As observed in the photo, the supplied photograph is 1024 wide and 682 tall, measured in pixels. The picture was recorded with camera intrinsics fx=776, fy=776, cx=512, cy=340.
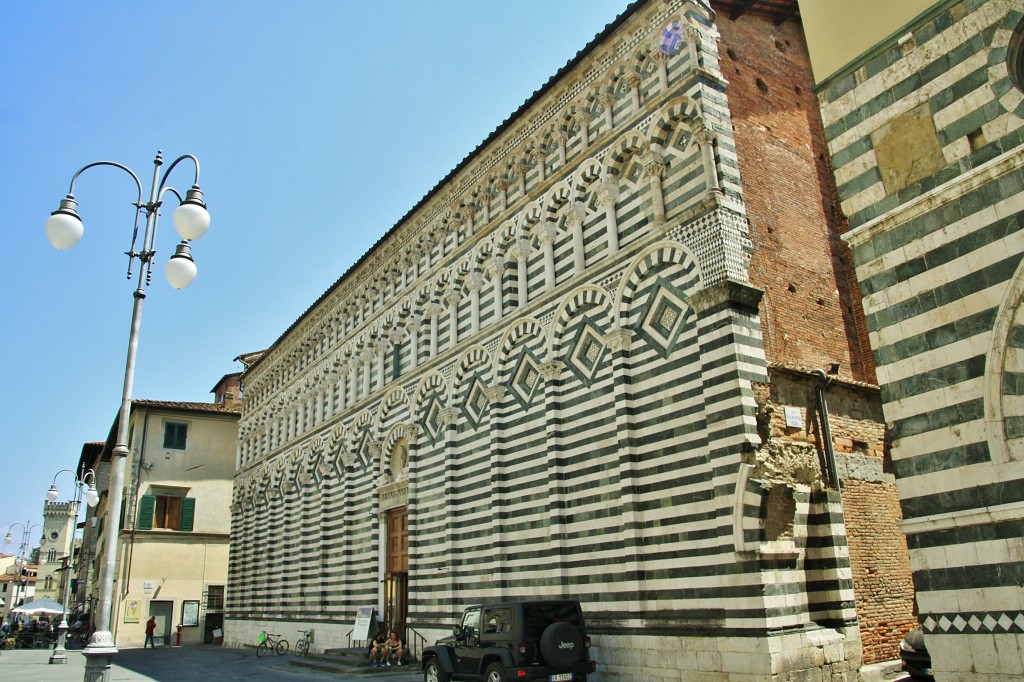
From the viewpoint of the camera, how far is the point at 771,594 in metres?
9.77

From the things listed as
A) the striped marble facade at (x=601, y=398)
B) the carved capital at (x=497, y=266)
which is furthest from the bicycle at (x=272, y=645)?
the carved capital at (x=497, y=266)

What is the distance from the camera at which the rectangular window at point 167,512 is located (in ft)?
105

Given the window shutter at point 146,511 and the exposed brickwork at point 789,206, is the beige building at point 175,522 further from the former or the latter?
the exposed brickwork at point 789,206

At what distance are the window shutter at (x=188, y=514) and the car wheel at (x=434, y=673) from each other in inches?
919

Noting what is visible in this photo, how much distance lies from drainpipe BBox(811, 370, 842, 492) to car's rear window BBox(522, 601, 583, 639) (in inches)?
164

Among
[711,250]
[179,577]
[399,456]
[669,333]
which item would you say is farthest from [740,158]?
[179,577]

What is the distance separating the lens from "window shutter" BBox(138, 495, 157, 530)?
1250 inches

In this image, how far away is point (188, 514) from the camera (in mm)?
33062

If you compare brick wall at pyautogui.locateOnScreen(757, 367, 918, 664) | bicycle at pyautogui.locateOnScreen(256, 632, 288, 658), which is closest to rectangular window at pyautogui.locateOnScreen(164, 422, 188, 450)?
bicycle at pyautogui.locateOnScreen(256, 632, 288, 658)

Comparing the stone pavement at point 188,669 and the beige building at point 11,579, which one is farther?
the beige building at point 11,579

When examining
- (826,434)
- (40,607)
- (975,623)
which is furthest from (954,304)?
(40,607)

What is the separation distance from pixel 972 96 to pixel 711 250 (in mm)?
4490

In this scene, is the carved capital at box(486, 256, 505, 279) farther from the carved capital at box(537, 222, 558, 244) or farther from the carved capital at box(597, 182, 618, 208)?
the carved capital at box(597, 182, 618, 208)

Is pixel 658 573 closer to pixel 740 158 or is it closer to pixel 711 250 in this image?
pixel 711 250
